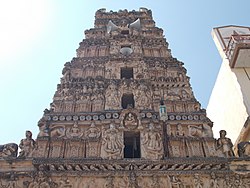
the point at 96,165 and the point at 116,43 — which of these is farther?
the point at 116,43

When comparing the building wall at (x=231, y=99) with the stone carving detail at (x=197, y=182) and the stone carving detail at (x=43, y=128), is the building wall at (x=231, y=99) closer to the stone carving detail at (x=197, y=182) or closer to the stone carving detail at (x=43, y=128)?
the stone carving detail at (x=197, y=182)

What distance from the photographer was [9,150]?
34.1 feet

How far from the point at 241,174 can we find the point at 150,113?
12.2 ft

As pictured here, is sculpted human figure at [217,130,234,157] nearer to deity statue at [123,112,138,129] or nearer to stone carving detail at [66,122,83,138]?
deity statue at [123,112,138,129]

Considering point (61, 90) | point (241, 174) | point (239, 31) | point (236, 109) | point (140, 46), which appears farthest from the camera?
point (239, 31)

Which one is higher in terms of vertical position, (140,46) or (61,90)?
(140,46)

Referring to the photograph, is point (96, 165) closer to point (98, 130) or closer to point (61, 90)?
point (98, 130)

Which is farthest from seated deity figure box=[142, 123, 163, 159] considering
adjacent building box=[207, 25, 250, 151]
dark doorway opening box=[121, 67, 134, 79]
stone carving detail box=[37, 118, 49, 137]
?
adjacent building box=[207, 25, 250, 151]

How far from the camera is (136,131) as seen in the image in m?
11.2

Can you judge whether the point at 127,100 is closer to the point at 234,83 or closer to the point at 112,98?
the point at 112,98

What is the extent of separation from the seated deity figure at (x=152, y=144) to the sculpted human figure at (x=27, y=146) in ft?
11.7

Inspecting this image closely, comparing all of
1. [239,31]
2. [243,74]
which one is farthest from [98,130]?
[239,31]

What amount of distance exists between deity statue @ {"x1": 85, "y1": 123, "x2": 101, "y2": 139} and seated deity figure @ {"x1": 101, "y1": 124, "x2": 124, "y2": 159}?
317 millimetres

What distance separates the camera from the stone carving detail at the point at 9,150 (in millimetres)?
10289
